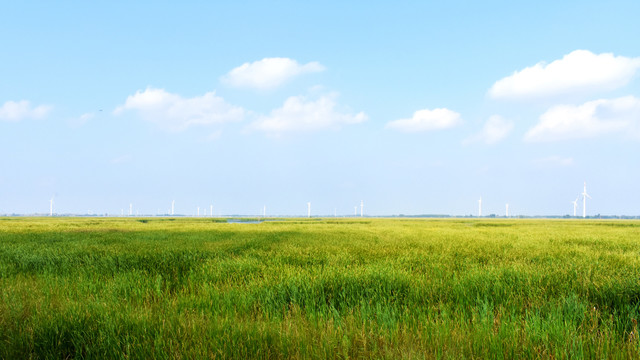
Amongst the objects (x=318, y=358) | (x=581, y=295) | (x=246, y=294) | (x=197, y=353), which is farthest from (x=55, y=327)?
(x=581, y=295)

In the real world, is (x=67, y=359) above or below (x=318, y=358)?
below

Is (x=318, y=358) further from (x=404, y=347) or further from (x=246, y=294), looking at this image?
(x=246, y=294)

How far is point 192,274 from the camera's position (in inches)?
250

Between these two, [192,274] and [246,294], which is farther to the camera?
[192,274]

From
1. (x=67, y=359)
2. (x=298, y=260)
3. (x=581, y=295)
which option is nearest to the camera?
(x=67, y=359)

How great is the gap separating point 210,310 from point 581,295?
5291 mm

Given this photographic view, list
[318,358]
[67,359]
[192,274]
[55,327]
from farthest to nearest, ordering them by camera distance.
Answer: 1. [192,274]
2. [55,327]
3. [67,359]
4. [318,358]

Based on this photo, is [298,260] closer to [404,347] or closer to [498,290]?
[498,290]

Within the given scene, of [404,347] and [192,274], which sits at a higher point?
[404,347]

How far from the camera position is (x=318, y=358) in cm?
265

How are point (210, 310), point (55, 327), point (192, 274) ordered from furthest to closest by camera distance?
Answer: point (192, 274) → point (210, 310) → point (55, 327)

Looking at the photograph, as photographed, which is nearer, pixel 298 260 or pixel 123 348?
pixel 123 348

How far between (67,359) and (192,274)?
3468 millimetres

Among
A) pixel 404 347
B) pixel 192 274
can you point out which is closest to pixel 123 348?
pixel 404 347
